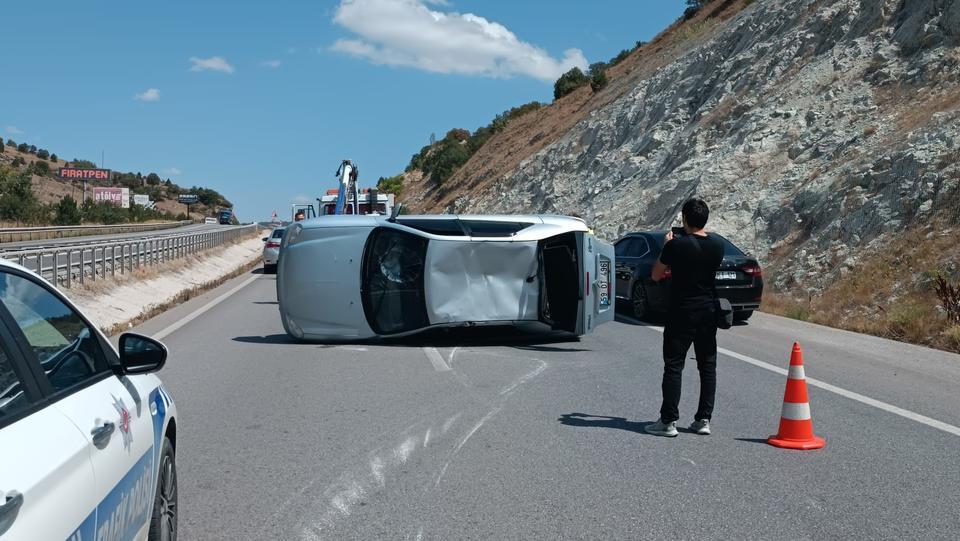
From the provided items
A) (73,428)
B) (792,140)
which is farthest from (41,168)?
(73,428)

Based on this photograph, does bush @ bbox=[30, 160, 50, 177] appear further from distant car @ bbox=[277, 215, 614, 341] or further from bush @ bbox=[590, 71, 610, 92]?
distant car @ bbox=[277, 215, 614, 341]

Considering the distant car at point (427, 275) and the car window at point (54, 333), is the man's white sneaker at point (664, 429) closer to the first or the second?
the car window at point (54, 333)

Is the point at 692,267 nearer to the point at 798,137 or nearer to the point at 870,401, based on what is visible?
the point at 870,401

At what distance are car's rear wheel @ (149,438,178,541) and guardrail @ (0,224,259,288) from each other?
10169 mm

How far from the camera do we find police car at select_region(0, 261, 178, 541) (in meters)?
2.68

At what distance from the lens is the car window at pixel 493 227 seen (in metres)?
13.9

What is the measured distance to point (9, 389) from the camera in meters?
3.00

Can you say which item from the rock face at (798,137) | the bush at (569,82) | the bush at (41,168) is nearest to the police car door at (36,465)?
the rock face at (798,137)

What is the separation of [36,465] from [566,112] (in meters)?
64.2

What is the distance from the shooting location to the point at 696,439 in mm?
7711

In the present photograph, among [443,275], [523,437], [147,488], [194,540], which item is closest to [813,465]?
[523,437]

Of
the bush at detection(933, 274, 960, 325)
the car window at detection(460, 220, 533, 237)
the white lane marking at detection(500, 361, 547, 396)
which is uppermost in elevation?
the car window at detection(460, 220, 533, 237)

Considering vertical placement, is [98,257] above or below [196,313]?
above

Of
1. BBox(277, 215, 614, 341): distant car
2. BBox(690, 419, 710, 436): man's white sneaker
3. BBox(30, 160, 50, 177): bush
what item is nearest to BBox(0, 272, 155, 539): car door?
BBox(690, 419, 710, 436): man's white sneaker
